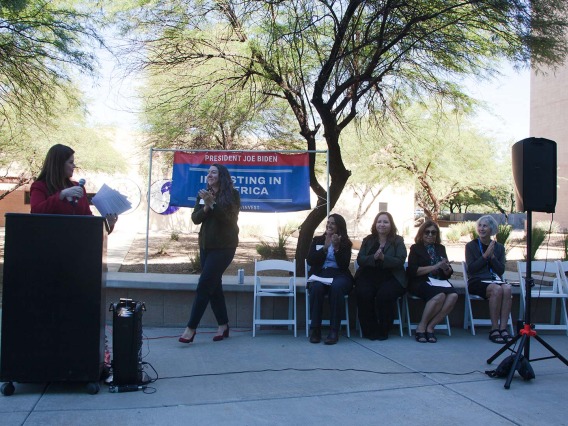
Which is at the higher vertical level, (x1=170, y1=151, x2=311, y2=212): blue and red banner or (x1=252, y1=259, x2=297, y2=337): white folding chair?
(x1=170, y1=151, x2=311, y2=212): blue and red banner

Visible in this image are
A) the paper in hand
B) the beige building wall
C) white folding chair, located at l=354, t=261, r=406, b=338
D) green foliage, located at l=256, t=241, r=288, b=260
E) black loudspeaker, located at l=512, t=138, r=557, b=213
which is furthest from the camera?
the beige building wall

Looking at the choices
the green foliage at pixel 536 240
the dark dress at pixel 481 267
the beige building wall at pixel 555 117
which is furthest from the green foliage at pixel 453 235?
the beige building wall at pixel 555 117

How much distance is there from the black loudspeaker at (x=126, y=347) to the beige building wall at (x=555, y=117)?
40797mm

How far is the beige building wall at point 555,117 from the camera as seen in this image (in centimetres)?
4094

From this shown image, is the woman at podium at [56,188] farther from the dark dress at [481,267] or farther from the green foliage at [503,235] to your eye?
the green foliage at [503,235]

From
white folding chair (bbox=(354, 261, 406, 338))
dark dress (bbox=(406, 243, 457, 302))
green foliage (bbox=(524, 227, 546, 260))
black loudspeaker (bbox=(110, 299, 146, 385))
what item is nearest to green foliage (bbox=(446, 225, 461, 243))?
green foliage (bbox=(524, 227, 546, 260))

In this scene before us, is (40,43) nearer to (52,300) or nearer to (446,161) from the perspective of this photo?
(52,300)

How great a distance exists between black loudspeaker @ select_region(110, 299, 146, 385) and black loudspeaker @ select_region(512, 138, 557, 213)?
3.61 metres

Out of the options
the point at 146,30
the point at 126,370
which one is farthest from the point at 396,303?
the point at 146,30

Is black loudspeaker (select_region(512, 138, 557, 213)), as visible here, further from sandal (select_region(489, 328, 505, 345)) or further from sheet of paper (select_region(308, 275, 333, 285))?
sheet of paper (select_region(308, 275, 333, 285))

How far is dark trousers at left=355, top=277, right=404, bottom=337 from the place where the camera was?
6.76m

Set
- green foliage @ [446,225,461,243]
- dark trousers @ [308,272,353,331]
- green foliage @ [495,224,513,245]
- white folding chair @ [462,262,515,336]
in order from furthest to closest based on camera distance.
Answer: green foliage @ [446,225,461,243] → green foliage @ [495,224,513,245] → white folding chair @ [462,262,515,336] → dark trousers @ [308,272,353,331]

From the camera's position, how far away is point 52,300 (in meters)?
4.45

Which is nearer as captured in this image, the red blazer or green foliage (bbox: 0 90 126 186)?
the red blazer
